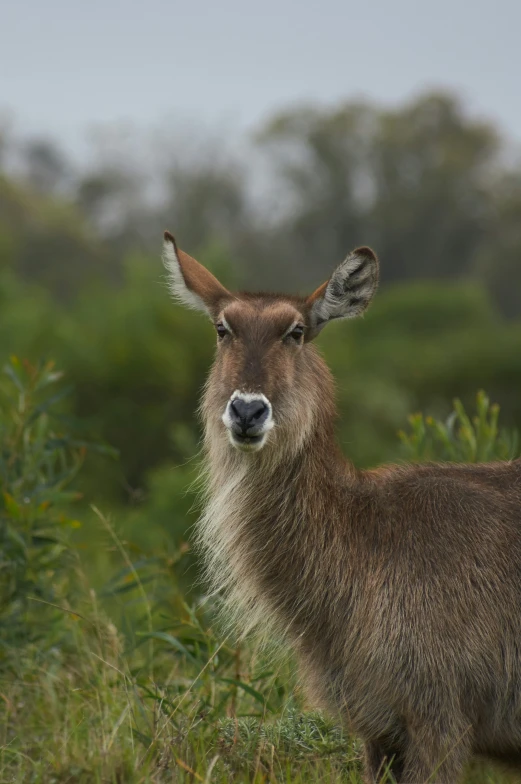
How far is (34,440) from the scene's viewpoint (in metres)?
6.54

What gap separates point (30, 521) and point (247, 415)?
1.99 meters

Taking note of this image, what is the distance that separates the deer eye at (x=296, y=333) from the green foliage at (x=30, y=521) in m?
1.64

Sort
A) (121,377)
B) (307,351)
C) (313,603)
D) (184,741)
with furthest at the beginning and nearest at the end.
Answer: (121,377) → (307,351) → (313,603) → (184,741)

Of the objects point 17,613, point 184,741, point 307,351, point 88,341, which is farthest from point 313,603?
point 88,341

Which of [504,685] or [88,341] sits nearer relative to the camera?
[504,685]

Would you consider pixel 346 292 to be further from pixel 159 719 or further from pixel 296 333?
pixel 159 719

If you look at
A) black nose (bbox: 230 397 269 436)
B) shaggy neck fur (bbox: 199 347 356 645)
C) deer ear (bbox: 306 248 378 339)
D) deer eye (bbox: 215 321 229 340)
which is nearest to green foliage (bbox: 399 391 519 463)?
deer ear (bbox: 306 248 378 339)

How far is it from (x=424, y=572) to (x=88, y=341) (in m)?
16.8

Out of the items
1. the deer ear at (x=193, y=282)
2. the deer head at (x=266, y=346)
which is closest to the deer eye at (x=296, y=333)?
the deer head at (x=266, y=346)

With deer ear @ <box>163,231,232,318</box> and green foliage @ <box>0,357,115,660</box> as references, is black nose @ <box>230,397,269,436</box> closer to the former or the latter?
deer ear @ <box>163,231,232,318</box>

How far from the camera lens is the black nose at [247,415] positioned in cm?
474

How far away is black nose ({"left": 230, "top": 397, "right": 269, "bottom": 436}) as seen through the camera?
4742 mm

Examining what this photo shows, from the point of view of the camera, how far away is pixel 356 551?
4891mm

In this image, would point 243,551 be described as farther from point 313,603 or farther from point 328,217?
point 328,217
